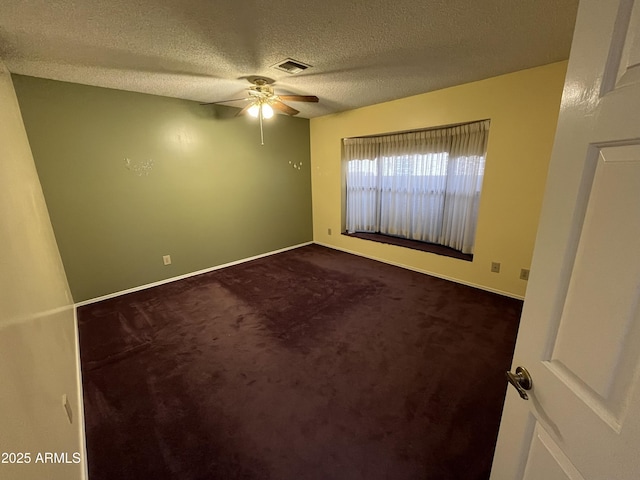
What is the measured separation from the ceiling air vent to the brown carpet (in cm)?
231

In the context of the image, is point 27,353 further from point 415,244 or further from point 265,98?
point 415,244

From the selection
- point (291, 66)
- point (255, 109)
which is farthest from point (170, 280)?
point (291, 66)

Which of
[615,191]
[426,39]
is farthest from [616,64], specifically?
[426,39]

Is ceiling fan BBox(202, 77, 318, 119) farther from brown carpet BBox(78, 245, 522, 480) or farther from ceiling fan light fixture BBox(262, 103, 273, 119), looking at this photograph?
brown carpet BBox(78, 245, 522, 480)

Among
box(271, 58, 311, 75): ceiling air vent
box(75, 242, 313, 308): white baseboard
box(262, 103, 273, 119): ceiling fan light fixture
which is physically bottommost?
box(75, 242, 313, 308): white baseboard

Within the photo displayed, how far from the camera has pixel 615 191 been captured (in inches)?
20.8

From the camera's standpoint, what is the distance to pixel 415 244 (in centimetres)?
395

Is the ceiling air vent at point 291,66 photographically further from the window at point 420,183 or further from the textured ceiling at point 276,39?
the window at point 420,183

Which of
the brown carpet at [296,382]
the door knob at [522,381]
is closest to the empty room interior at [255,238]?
the brown carpet at [296,382]

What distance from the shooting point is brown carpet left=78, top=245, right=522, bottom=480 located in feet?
4.47

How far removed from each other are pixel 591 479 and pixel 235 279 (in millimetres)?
3485

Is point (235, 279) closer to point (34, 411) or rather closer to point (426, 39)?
point (34, 411)

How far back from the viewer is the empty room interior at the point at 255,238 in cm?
139

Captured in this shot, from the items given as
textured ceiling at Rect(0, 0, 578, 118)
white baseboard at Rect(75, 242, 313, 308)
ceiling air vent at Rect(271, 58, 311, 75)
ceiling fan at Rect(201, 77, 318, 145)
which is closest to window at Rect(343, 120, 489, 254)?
textured ceiling at Rect(0, 0, 578, 118)
